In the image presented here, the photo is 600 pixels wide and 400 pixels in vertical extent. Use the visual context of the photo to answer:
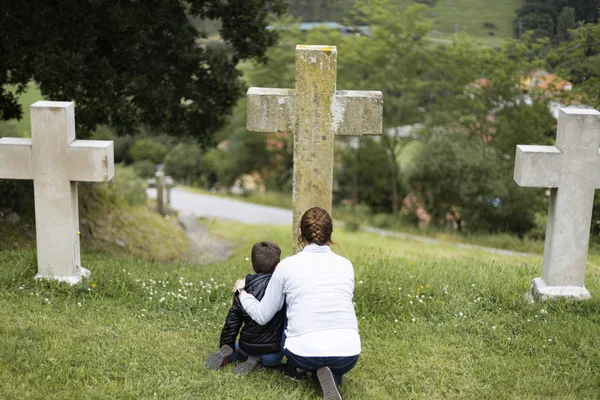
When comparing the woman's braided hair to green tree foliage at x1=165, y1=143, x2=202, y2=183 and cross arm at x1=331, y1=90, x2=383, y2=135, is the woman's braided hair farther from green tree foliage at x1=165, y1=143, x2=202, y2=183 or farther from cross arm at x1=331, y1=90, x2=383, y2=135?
green tree foliage at x1=165, y1=143, x2=202, y2=183

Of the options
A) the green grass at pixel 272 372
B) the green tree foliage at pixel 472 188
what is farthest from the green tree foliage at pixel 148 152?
the green grass at pixel 272 372

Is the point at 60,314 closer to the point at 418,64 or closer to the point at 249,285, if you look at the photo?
the point at 249,285

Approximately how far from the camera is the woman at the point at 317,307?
4.39 meters

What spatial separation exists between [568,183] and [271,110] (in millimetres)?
2732

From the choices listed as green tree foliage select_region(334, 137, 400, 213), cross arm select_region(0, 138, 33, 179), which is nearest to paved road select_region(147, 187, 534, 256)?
green tree foliage select_region(334, 137, 400, 213)

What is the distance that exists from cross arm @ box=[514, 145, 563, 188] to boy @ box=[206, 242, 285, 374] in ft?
8.32

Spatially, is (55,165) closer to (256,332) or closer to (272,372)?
(256,332)

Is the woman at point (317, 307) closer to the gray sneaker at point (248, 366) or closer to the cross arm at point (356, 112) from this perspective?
the gray sneaker at point (248, 366)

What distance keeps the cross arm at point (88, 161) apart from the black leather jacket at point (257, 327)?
2042mm

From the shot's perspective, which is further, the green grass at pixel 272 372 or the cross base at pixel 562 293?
the cross base at pixel 562 293

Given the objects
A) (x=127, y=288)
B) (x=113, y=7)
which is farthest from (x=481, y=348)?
(x=113, y=7)

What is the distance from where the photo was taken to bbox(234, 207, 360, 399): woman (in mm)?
4387

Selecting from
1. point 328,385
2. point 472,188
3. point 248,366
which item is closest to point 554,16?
point 472,188

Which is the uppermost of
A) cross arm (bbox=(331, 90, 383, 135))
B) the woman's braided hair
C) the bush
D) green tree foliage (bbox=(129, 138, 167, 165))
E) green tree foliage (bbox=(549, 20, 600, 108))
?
green tree foliage (bbox=(549, 20, 600, 108))
